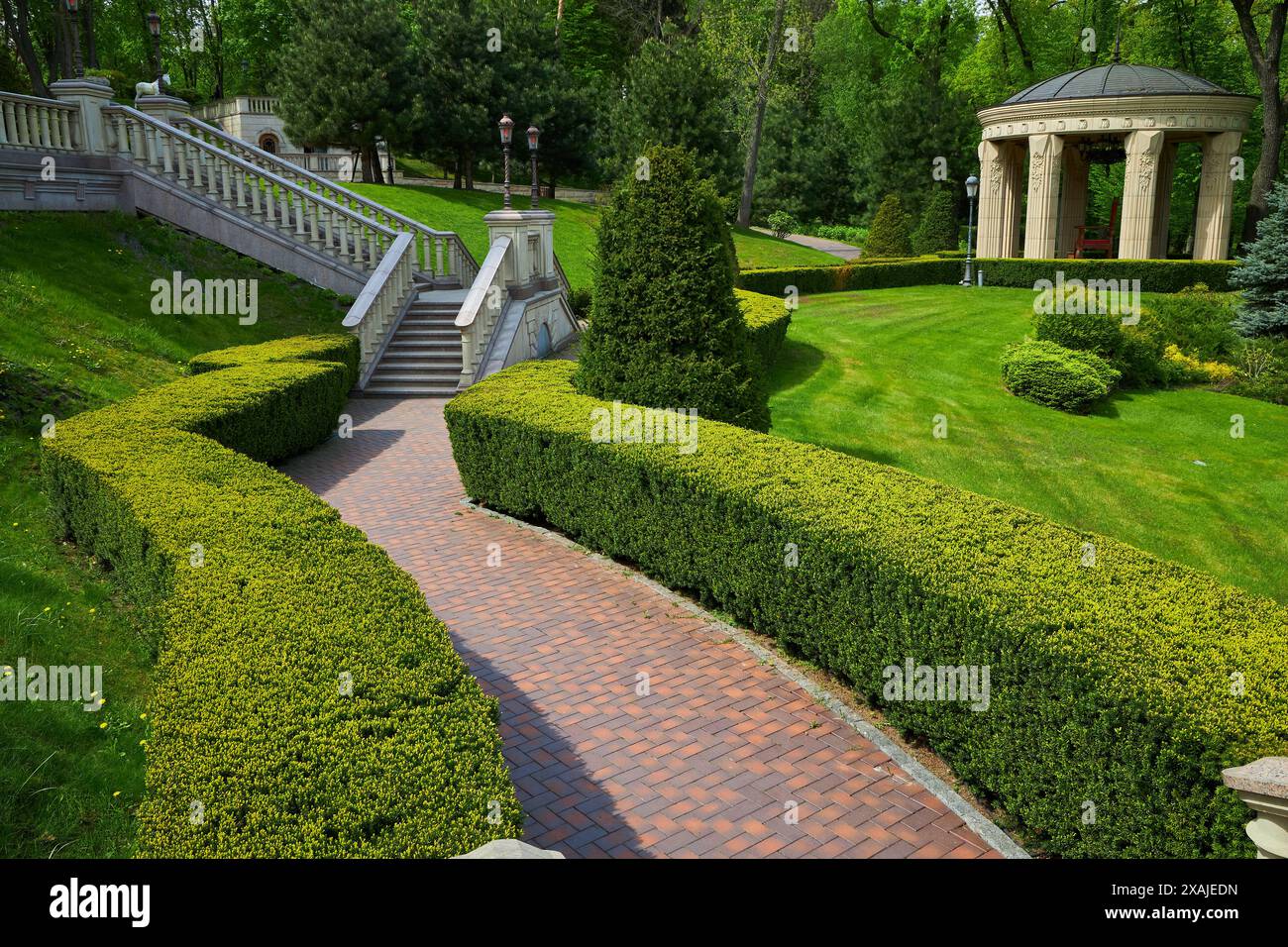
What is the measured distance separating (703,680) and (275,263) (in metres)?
16.7

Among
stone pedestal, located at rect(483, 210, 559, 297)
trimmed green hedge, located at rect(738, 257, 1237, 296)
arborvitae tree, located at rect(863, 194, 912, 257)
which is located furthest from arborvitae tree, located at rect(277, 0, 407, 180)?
arborvitae tree, located at rect(863, 194, 912, 257)

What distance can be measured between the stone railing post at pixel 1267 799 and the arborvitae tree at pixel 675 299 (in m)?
7.83

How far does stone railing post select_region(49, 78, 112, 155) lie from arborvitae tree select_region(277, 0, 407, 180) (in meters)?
15.0

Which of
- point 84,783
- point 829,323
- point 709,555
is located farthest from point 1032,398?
point 84,783

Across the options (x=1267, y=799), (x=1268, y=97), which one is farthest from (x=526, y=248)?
(x=1268, y=97)

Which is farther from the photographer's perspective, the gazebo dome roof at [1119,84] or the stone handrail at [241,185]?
the gazebo dome roof at [1119,84]

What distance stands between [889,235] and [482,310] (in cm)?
2357

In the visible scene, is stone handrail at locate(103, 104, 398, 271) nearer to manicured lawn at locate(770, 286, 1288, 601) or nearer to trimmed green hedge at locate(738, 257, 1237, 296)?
manicured lawn at locate(770, 286, 1288, 601)

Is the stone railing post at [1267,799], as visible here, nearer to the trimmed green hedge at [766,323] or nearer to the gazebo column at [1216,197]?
the trimmed green hedge at [766,323]

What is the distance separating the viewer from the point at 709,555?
9.23 metres

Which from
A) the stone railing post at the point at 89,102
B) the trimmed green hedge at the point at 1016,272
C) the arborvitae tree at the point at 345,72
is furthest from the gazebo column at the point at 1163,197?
the stone railing post at the point at 89,102

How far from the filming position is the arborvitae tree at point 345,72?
34.2 meters

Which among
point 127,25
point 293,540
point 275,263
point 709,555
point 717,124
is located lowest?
point 709,555
